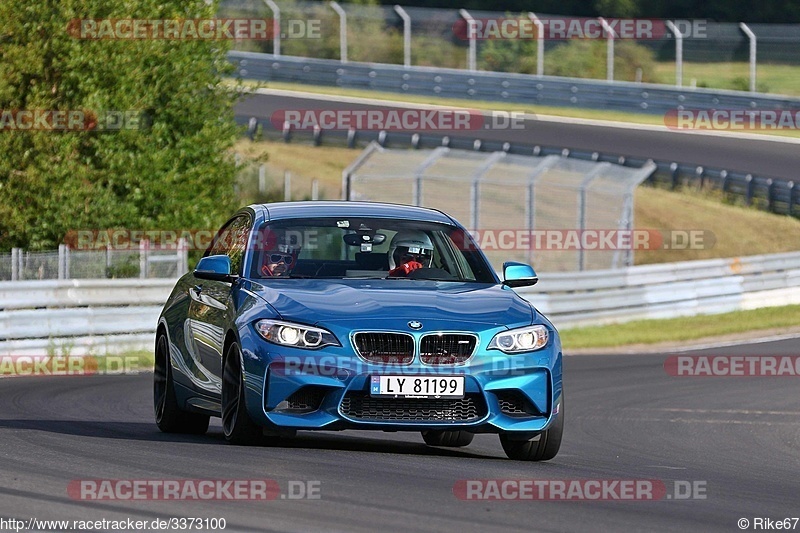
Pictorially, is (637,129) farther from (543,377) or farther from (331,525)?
(331,525)

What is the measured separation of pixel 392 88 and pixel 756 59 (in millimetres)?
10511

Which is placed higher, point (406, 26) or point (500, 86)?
point (406, 26)

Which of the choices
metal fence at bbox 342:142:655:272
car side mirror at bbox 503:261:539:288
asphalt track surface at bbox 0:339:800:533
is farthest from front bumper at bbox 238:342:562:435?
metal fence at bbox 342:142:655:272

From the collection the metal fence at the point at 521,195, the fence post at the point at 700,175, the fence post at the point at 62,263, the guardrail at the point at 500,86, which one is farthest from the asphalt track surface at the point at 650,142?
the fence post at the point at 62,263

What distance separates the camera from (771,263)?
92.6ft

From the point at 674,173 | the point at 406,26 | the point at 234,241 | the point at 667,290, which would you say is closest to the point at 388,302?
the point at 234,241

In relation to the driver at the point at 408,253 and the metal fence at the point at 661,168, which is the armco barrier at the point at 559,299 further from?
the driver at the point at 408,253

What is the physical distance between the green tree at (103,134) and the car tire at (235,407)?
1487cm

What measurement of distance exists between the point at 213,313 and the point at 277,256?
538mm

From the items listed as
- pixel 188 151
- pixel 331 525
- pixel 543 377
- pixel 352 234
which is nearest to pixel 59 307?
pixel 188 151

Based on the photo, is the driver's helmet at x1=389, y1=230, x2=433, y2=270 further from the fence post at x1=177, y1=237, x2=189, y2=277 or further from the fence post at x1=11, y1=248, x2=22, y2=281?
the fence post at x1=177, y1=237, x2=189, y2=277

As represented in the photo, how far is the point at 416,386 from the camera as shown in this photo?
8.93m

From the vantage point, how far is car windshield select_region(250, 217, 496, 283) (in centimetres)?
1008

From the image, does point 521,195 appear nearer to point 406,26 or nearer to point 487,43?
point 406,26
